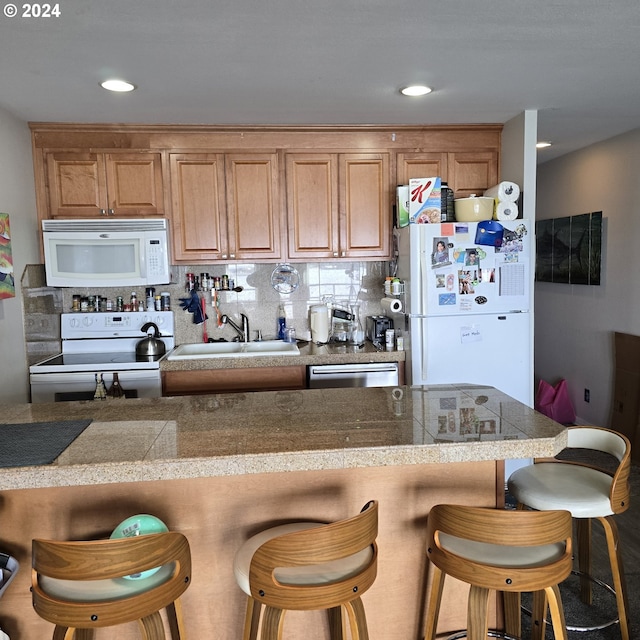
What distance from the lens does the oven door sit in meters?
3.12

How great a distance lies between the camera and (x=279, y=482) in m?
1.70

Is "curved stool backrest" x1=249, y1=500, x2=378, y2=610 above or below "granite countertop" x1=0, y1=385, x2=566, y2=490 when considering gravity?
below

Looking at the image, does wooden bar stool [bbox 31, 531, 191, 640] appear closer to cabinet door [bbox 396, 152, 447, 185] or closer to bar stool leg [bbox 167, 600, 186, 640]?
bar stool leg [bbox 167, 600, 186, 640]

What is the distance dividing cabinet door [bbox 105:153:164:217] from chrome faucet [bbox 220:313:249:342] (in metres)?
0.87

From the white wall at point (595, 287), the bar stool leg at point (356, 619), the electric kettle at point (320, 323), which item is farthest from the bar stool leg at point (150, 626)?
the white wall at point (595, 287)

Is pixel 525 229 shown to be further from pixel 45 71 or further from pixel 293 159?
pixel 45 71

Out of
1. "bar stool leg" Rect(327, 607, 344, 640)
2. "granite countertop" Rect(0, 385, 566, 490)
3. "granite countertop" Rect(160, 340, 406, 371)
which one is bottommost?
"bar stool leg" Rect(327, 607, 344, 640)

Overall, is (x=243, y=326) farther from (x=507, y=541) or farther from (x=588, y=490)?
(x=507, y=541)

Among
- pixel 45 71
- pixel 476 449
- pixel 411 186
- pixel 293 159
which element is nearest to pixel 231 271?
pixel 293 159

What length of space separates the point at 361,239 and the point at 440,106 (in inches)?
37.2

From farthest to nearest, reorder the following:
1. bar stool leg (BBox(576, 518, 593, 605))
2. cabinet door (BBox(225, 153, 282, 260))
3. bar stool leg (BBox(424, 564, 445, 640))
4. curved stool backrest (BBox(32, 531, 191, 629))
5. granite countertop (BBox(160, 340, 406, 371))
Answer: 1. cabinet door (BBox(225, 153, 282, 260))
2. granite countertop (BBox(160, 340, 406, 371))
3. bar stool leg (BBox(576, 518, 593, 605))
4. bar stool leg (BBox(424, 564, 445, 640))
5. curved stool backrest (BBox(32, 531, 191, 629))

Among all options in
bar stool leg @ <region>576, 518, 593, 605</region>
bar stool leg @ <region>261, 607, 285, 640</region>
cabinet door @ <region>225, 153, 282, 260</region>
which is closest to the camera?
bar stool leg @ <region>261, 607, 285, 640</region>

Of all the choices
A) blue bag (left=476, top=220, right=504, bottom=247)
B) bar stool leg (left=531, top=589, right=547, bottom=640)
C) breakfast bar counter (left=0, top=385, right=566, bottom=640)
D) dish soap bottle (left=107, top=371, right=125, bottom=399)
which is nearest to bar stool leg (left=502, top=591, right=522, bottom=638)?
bar stool leg (left=531, top=589, right=547, bottom=640)

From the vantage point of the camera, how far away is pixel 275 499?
5.59ft
